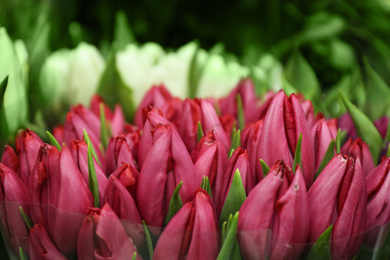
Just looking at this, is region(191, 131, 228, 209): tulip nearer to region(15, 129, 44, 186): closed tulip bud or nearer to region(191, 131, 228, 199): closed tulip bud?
region(191, 131, 228, 199): closed tulip bud

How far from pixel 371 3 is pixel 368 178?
55 cm

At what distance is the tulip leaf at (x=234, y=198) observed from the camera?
319 millimetres

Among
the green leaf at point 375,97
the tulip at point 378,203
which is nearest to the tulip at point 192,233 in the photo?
the tulip at point 378,203

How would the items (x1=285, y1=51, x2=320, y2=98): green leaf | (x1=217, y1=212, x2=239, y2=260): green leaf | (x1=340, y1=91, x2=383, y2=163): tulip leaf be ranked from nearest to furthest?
1. (x1=217, y1=212, x2=239, y2=260): green leaf
2. (x1=340, y1=91, x2=383, y2=163): tulip leaf
3. (x1=285, y1=51, x2=320, y2=98): green leaf

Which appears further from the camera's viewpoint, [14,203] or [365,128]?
[365,128]

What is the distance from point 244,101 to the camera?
0.52m

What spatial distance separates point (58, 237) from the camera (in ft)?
1.05

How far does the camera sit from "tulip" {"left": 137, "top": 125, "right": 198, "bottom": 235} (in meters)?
0.32

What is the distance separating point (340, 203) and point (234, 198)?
7cm

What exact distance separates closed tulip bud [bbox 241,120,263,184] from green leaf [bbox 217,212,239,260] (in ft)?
0.18

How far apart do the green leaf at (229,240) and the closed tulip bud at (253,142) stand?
55mm

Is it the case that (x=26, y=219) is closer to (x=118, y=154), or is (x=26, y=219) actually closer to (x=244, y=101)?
(x=118, y=154)

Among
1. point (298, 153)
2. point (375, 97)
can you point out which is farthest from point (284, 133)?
point (375, 97)

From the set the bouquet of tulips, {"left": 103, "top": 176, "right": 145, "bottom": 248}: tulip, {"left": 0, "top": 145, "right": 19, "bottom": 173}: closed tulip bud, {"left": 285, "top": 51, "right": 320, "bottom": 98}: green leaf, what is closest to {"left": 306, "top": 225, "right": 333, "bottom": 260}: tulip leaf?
the bouquet of tulips
